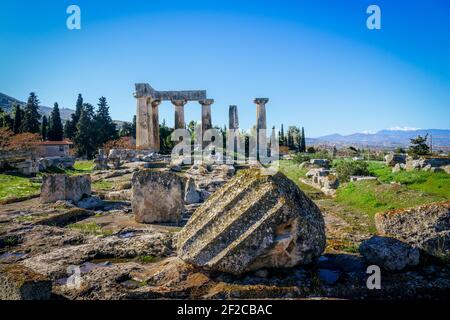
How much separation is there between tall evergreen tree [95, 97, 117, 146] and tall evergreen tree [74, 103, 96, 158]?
2.55ft

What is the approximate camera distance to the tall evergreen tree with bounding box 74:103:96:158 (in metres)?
47.2

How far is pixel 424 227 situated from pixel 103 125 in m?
48.6

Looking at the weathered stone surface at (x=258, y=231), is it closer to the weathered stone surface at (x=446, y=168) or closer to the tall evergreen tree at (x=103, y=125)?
the weathered stone surface at (x=446, y=168)

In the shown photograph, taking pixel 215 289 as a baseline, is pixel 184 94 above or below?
above

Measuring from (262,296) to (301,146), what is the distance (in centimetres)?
5794

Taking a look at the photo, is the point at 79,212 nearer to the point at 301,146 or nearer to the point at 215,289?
the point at 215,289

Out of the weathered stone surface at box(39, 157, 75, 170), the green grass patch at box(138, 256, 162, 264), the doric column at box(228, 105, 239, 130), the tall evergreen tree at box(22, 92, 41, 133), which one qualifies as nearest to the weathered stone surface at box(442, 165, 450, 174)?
the green grass patch at box(138, 256, 162, 264)

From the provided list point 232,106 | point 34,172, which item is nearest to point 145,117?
point 232,106

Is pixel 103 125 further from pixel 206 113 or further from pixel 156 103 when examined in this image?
pixel 206 113

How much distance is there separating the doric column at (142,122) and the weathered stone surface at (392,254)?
31245 millimetres

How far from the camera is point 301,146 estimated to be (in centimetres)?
6006

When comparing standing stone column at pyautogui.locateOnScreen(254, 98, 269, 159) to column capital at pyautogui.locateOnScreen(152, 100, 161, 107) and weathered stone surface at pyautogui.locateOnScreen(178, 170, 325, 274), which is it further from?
weathered stone surface at pyautogui.locateOnScreen(178, 170, 325, 274)

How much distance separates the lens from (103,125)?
4859 cm

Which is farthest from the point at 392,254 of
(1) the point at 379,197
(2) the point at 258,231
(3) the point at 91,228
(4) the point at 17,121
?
(4) the point at 17,121
